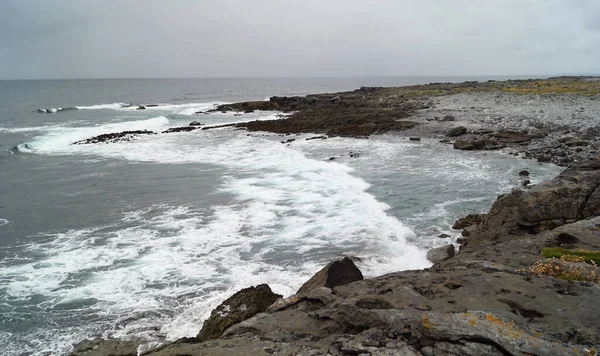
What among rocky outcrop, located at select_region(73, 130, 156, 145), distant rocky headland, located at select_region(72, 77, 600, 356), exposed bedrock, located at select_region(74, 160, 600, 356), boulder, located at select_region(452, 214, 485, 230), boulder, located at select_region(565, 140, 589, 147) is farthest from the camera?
rocky outcrop, located at select_region(73, 130, 156, 145)

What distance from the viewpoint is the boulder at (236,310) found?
8.95 m

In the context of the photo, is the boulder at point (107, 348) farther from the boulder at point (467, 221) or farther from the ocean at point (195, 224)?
the boulder at point (467, 221)

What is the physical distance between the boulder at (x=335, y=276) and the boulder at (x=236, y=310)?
1101 mm

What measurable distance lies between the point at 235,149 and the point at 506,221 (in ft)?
90.6

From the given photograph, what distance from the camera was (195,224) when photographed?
57.5 feet

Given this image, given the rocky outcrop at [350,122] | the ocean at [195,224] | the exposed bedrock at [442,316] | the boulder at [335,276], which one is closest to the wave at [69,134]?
the ocean at [195,224]

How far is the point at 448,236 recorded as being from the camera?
1523cm

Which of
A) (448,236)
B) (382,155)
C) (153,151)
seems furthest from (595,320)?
(153,151)

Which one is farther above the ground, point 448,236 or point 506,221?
point 506,221

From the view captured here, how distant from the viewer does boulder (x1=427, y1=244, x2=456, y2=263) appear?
12906mm

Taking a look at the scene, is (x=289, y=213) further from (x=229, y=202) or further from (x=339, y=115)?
(x=339, y=115)

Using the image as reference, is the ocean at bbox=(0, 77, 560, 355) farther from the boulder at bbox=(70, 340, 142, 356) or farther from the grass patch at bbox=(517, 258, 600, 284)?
the grass patch at bbox=(517, 258, 600, 284)

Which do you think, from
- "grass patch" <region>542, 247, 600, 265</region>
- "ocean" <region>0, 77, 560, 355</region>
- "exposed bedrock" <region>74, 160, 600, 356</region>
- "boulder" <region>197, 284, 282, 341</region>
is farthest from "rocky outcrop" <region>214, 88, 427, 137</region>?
"exposed bedrock" <region>74, 160, 600, 356</region>

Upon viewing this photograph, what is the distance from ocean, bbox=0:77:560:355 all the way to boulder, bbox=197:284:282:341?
1.27m
